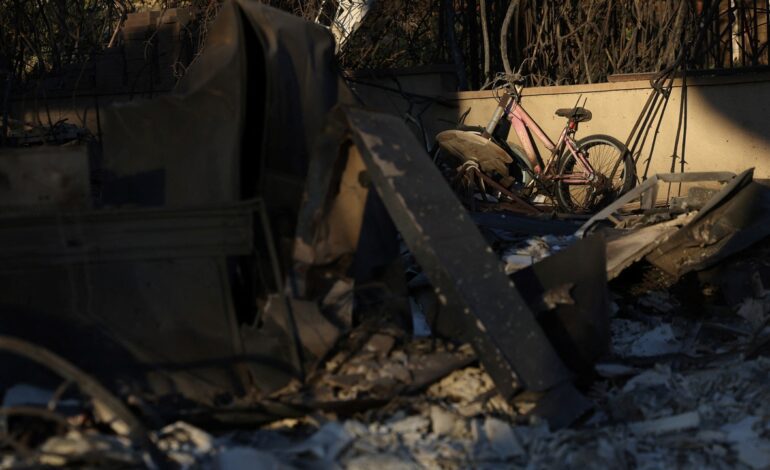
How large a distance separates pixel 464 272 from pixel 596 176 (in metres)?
6.08

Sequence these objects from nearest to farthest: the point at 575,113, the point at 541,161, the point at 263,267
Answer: the point at 263,267 < the point at 575,113 < the point at 541,161

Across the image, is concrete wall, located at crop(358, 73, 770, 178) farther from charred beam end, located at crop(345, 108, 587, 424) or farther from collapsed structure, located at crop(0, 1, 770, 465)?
charred beam end, located at crop(345, 108, 587, 424)

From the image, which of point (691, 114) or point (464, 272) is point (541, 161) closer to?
point (691, 114)

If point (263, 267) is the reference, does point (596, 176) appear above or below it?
below

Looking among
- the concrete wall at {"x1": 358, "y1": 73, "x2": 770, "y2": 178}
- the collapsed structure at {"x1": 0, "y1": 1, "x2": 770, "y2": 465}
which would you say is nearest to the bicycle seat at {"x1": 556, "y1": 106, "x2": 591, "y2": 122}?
the concrete wall at {"x1": 358, "y1": 73, "x2": 770, "y2": 178}

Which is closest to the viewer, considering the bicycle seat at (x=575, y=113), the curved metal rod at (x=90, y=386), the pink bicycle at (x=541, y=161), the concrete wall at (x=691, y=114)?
the curved metal rod at (x=90, y=386)

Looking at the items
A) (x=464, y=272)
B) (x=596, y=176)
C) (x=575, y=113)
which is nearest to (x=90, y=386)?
(x=464, y=272)

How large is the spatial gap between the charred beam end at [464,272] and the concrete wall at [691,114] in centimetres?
619

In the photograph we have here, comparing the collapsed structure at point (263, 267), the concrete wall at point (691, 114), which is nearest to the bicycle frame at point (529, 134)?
the concrete wall at point (691, 114)

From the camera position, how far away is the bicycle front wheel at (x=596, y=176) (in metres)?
10.0

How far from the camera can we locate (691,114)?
10164 mm

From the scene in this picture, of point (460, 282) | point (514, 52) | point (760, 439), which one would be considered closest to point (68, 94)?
point (514, 52)

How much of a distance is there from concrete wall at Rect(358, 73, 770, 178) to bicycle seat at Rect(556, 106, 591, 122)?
0.17 m

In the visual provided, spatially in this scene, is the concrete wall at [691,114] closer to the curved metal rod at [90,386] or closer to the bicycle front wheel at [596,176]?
the bicycle front wheel at [596,176]
